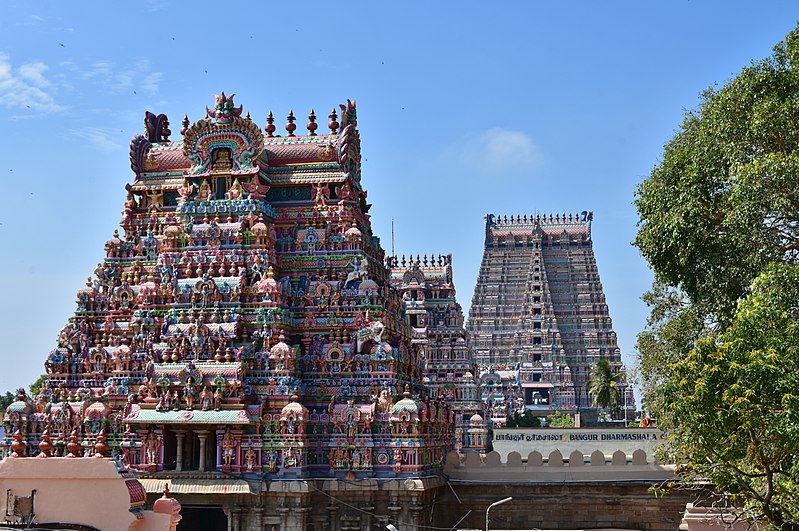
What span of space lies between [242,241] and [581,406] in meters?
63.6

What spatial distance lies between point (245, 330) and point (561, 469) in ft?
33.4

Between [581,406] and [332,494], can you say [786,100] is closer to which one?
[332,494]

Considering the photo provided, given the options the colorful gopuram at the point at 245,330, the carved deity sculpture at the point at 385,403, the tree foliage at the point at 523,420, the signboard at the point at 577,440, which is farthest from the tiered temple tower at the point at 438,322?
the carved deity sculpture at the point at 385,403

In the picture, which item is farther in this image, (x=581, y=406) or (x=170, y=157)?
(x=581, y=406)

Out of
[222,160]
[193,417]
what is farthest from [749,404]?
[222,160]

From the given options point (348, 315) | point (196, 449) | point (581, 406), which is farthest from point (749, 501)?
point (581, 406)

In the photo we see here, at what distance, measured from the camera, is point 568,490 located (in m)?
28.9

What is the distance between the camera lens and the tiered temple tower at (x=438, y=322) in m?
55.7

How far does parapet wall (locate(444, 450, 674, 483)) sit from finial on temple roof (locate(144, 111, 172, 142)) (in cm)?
1467

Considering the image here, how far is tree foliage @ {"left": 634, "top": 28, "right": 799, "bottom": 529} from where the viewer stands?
16141 mm

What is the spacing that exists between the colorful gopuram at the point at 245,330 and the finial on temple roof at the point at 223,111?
43 millimetres

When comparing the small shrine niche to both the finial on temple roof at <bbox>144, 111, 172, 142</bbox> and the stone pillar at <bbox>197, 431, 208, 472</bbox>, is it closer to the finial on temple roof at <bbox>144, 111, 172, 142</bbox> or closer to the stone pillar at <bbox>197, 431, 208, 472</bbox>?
the finial on temple roof at <bbox>144, 111, 172, 142</bbox>

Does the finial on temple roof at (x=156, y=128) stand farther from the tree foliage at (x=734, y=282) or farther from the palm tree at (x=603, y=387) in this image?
the palm tree at (x=603, y=387)

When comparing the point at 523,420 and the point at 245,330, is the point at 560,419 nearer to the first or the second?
the point at 523,420
